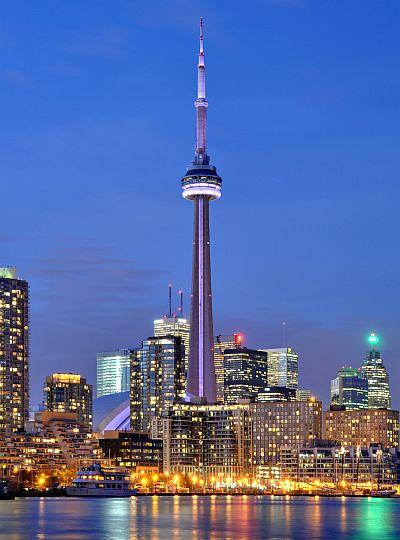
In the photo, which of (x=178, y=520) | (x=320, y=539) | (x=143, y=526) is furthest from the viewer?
(x=178, y=520)

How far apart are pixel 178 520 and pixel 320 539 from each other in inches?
1636

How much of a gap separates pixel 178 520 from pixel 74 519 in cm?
1553

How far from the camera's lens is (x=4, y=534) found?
161m

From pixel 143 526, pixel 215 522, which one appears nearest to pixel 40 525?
pixel 143 526

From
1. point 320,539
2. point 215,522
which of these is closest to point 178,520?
point 215,522

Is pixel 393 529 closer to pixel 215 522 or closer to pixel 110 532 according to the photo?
pixel 215 522

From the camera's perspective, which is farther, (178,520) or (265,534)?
(178,520)

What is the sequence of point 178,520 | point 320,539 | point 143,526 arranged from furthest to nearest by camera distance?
1. point 178,520
2. point 143,526
3. point 320,539

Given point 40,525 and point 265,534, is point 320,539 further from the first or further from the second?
point 40,525

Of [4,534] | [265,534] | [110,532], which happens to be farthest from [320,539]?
[4,534]

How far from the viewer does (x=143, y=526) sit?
18150cm

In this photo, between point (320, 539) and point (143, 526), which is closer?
point (320, 539)

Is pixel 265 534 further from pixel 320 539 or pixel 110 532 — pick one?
pixel 110 532

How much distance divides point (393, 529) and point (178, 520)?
32.5m
